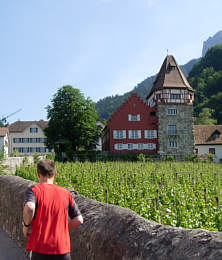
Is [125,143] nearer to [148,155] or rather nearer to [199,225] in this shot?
[148,155]

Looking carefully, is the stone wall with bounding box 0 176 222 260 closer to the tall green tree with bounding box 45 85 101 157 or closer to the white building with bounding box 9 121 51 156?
the tall green tree with bounding box 45 85 101 157

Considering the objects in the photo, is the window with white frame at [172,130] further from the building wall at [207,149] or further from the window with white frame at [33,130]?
the window with white frame at [33,130]

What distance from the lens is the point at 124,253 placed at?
A: 2922 mm

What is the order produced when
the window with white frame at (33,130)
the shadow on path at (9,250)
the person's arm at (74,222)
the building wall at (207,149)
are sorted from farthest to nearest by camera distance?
the window with white frame at (33,130) → the building wall at (207,149) → the shadow on path at (9,250) → the person's arm at (74,222)

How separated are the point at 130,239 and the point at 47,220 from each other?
79 centimetres

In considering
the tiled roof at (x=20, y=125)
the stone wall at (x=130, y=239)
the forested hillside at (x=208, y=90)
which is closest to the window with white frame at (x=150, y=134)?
the forested hillside at (x=208, y=90)

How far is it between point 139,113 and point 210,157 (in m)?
11.3

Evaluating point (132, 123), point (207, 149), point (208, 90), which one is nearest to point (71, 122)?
point (132, 123)

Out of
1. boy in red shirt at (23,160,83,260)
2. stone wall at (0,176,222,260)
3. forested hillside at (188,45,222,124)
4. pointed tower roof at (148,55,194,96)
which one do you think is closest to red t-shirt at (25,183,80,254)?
boy in red shirt at (23,160,83,260)

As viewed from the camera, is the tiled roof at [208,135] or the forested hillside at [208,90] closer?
the tiled roof at [208,135]

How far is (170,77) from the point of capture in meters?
46.7

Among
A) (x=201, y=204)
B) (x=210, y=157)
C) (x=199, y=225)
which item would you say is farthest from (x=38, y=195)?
(x=210, y=157)

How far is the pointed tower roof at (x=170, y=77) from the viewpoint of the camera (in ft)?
149

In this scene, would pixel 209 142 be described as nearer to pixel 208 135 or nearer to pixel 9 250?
pixel 208 135
